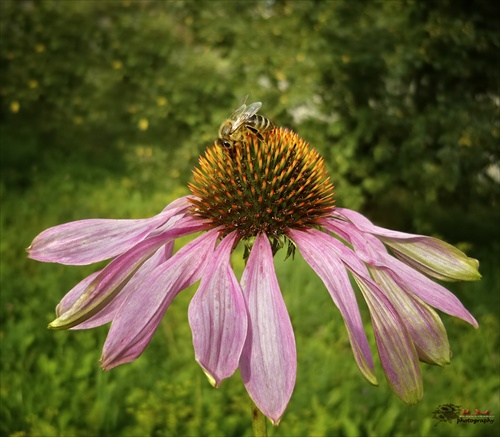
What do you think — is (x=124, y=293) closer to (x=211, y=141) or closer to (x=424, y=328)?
(x=424, y=328)

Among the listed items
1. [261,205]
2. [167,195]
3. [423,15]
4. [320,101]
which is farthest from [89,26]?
[261,205]

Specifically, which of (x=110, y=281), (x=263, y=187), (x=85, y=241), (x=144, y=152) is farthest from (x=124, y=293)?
(x=144, y=152)

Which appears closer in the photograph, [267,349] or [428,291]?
[267,349]

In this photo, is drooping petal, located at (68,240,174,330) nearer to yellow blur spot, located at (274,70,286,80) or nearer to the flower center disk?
the flower center disk

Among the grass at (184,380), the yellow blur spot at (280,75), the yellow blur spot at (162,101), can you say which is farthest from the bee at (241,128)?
the yellow blur spot at (162,101)

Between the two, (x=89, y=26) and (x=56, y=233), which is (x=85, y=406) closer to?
(x=56, y=233)

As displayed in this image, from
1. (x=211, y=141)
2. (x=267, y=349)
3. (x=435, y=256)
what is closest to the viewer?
(x=267, y=349)

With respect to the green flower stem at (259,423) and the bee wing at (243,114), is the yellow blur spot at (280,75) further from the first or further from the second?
the green flower stem at (259,423)
